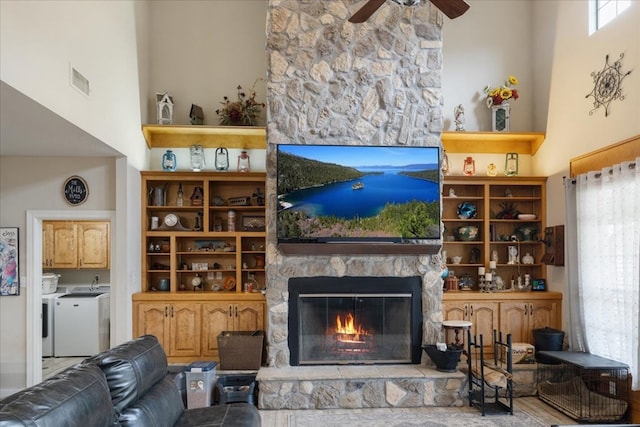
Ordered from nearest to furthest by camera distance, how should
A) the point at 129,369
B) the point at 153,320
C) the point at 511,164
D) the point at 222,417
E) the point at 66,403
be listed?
1. the point at 66,403
2. the point at 129,369
3. the point at 222,417
4. the point at 153,320
5. the point at 511,164

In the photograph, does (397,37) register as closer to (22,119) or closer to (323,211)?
(323,211)

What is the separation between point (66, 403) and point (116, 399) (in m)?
0.68

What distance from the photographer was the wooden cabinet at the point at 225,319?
570 cm

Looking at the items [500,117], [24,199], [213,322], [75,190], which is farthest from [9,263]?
[500,117]

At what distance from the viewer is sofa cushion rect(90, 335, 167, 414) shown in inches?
101

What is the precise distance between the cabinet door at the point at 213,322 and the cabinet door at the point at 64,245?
111 inches

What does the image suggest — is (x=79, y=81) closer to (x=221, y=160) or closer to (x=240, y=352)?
(x=221, y=160)

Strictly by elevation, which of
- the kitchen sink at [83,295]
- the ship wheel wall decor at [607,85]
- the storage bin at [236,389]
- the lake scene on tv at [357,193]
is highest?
the ship wheel wall decor at [607,85]

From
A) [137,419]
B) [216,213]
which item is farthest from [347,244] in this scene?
[137,419]

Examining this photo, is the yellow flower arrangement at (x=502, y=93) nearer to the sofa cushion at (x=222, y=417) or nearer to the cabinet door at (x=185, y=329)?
the cabinet door at (x=185, y=329)

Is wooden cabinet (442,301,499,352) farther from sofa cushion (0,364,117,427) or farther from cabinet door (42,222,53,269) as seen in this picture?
cabinet door (42,222,53,269)

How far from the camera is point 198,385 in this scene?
471 centimetres

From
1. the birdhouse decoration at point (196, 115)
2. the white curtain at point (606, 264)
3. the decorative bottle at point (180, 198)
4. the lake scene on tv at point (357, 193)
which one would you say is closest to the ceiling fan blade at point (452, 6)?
the lake scene on tv at point (357, 193)

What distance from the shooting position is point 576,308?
203 inches
